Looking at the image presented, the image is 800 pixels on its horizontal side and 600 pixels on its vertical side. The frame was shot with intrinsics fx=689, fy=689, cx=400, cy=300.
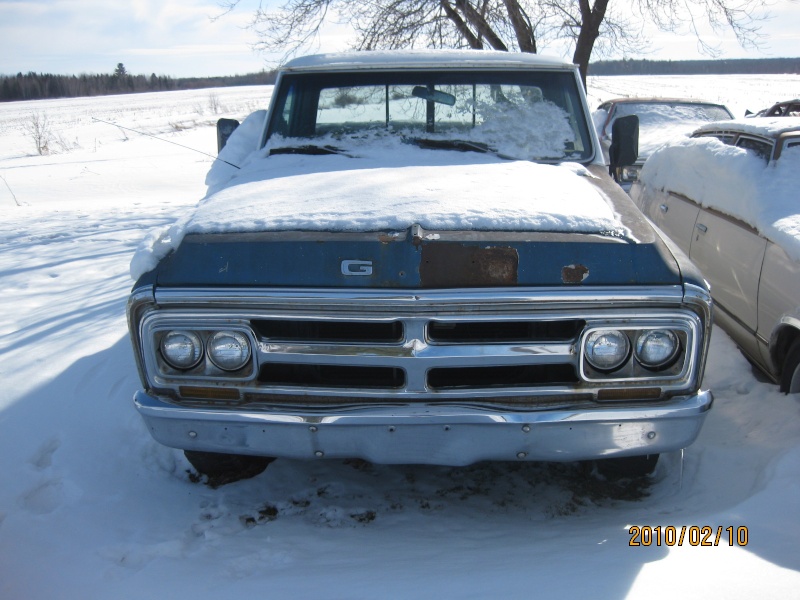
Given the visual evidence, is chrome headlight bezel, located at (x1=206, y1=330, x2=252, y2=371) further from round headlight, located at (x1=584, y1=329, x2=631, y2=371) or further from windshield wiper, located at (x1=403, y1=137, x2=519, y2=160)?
windshield wiper, located at (x1=403, y1=137, x2=519, y2=160)

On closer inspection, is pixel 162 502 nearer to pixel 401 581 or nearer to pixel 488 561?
pixel 401 581

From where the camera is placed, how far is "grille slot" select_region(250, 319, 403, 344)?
2449 mm

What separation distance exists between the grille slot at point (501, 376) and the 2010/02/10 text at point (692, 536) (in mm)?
594

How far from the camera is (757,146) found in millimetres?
4453

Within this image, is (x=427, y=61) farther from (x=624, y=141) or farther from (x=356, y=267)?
(x=356, y=267)

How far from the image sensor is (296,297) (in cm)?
234

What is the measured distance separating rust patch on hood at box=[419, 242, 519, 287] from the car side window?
271 centimetres

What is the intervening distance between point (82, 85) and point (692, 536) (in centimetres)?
8246

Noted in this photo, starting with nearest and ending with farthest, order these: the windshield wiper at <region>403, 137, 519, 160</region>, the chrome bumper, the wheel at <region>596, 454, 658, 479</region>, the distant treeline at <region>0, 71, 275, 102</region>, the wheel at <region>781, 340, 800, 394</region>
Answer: the chrome bumper
the wheel at <region>596, 454, 658, 479</region>
the wheel at <region>781, 340, 800, 394</region>
the windshield wiper at <region>403, 137, 519, 160</region>
the distant treeline at <region>0, 71, 275, 102</region>

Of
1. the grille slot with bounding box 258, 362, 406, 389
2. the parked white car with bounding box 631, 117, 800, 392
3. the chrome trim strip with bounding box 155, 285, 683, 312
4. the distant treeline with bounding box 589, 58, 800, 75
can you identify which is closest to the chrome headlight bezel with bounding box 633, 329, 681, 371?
the chrome trim strip with bounding box 155, 285, 683, 312

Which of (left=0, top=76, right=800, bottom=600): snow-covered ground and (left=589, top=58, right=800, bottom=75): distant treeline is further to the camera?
(left=589, top=58, right=800, bottom=75): distant treeline

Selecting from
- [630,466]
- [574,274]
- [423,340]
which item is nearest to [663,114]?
[630,466]

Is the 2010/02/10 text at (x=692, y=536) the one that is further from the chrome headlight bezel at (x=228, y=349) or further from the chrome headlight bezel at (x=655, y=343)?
the chrome headlight bezel at (x=228, y=349)

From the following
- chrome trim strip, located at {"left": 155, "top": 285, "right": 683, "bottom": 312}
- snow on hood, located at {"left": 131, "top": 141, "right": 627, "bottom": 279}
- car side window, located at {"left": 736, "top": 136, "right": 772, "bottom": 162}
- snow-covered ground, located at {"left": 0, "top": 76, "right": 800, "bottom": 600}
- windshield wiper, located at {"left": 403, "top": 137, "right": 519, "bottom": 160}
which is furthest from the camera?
car side window, located at {"left": 736, "top": 136, "right": 772, "bottom": 162}
